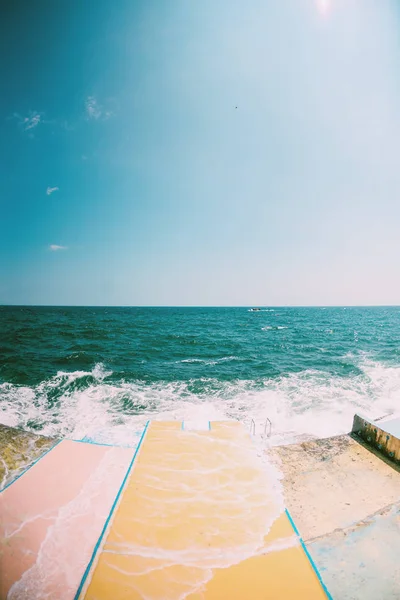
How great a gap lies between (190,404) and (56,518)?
8.02 meters

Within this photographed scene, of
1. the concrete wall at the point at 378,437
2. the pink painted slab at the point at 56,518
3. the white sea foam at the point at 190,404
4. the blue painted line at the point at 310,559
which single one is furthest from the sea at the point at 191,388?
the blue painted line at the point at 310,559

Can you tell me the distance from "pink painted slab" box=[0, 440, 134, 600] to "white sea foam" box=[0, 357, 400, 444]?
1.35 meters

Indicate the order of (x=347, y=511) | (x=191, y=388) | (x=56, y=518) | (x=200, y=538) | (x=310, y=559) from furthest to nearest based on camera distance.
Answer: (x=191, y=388) → (x=347, y=511) → (x=56, y=518) → (x=200, y=538) → (x=310, y=559)

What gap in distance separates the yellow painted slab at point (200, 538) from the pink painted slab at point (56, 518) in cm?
51

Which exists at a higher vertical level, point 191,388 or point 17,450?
point 17,450

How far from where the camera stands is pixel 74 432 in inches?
362

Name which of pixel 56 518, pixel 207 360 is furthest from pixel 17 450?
pixel 207 360

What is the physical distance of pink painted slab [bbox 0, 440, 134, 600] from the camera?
3350 mm

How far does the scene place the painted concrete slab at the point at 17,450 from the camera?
5422mm

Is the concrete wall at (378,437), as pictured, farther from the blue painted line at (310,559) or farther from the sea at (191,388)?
the blue painted line at (310,559)

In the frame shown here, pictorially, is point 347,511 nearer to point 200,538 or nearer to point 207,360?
point 200,538

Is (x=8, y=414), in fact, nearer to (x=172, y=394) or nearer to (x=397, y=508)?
(x=172, y=394)

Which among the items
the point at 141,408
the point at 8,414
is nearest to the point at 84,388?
the point at 8,414

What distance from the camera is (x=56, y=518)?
425cm
